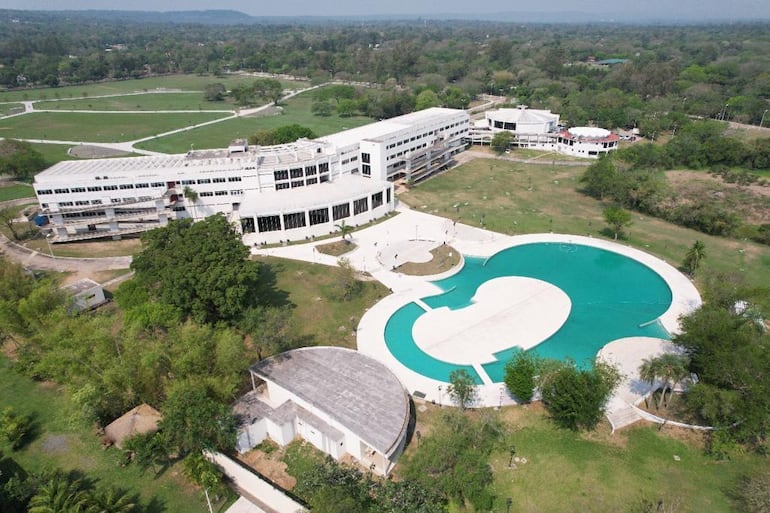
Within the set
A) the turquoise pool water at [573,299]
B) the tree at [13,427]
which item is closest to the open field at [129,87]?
the turquoise pool water at [573,299]

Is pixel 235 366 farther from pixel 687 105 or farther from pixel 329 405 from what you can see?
pixel 687 105

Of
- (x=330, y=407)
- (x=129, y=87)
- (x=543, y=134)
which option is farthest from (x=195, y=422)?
(x=129, y=87)

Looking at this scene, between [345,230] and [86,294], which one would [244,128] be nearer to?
[345,230]

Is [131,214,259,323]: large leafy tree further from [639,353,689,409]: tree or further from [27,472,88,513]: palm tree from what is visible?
[639,353,689,409]: tree

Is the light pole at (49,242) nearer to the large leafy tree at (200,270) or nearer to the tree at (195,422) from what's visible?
the large leafy tree at (200,270)

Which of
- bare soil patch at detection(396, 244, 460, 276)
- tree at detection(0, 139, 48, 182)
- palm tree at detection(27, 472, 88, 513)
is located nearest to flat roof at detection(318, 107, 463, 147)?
bare soil patch at detection(396, 244, 460, 276)
